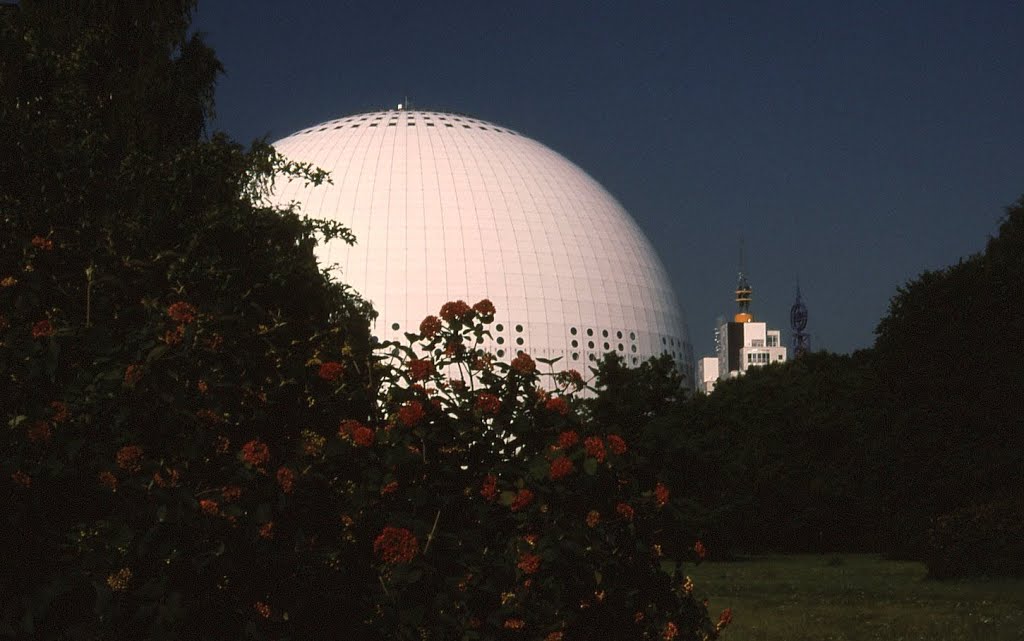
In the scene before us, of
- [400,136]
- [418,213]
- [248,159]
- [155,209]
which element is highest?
[400,136]

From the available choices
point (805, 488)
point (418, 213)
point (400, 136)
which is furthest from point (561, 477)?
point (400, 136)

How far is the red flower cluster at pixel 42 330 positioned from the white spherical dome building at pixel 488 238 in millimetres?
56429

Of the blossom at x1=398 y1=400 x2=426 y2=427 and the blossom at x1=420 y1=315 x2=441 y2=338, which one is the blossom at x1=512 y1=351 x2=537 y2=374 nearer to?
the blossom at x1=420 y1=315 x2=441 y2=338

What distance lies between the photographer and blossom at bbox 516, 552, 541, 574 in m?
7.68

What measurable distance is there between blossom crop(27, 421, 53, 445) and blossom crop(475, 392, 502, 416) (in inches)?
115

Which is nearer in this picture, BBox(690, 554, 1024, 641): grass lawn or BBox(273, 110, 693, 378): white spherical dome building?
BBox(690, 554, 1024, 641): grass lawn

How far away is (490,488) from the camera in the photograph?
797 centimetres

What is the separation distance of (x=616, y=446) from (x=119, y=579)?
3447mm

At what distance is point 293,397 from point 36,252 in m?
2.49

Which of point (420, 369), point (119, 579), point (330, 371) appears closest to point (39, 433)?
point (119, 579)

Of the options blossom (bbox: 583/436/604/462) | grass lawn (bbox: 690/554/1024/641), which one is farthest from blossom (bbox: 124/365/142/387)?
grass lawn (bbox: 690/554/1024/641)

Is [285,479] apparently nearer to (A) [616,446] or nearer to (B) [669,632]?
(A) [616,446]

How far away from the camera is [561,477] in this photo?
8016mm

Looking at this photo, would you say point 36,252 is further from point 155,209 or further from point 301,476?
point 155,209
